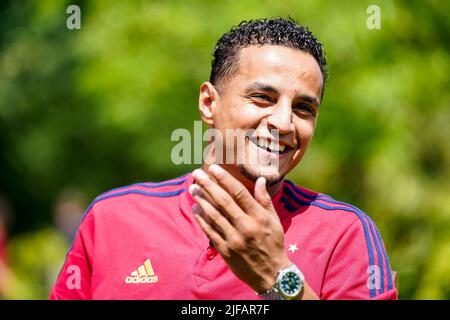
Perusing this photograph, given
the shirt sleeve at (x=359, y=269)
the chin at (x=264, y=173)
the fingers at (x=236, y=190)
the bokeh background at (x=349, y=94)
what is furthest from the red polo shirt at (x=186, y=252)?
the bokeh background at (x=349, y=94)

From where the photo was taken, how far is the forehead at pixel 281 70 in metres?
3.04

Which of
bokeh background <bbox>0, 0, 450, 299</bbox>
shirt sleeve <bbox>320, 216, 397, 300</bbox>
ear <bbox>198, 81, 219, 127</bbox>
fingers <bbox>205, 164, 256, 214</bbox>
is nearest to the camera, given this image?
fingers <bbox>205, 164, 256, 214</bbox>

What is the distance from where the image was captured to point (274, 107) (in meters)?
3.04

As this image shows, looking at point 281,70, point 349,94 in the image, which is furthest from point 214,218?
point 349,94

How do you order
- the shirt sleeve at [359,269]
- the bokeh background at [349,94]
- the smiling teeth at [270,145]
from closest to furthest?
the shirt sleeve at [359,269]
the smiling teeth at [270,145]
the bokeh background at [349,94]

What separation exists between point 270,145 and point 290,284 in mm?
560

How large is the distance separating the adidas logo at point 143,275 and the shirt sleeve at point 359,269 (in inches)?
24.1

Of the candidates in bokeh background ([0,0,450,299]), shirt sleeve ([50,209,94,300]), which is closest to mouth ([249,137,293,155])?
shirt sleeve ([50,209,94,300])

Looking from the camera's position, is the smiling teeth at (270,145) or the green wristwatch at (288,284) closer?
the green wristwatch at (288,284)

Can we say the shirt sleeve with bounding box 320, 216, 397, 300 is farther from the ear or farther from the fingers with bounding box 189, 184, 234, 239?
the ear

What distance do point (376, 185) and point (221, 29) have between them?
1778mm

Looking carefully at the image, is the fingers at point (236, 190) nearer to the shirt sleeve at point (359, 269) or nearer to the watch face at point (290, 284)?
the watch face at point (290, 284)

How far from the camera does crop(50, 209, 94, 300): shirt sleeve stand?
3.23 metres
